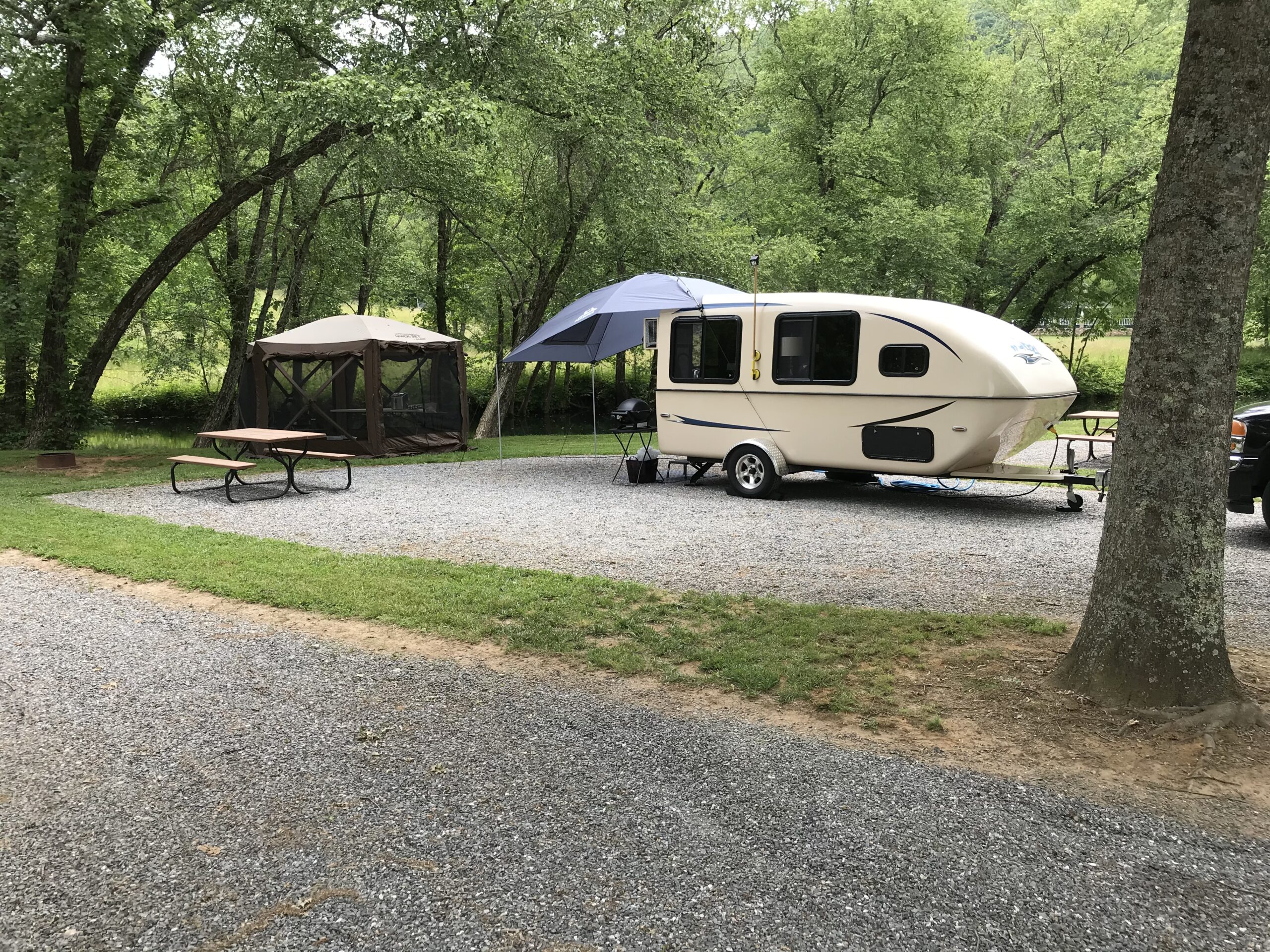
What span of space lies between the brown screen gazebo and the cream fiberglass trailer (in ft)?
20.4

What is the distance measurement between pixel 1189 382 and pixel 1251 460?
5228mm

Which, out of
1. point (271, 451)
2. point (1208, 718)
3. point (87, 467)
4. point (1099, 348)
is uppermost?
point (1099, 348)

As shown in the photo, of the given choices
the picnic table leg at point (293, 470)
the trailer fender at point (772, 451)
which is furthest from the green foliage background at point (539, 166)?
the trailer fender at point (772, 451)

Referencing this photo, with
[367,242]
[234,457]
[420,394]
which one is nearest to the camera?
[234,457]

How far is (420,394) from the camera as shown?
670 inches

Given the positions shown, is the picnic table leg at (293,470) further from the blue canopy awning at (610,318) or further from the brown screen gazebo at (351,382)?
the brown screen gazebo at (351,382)

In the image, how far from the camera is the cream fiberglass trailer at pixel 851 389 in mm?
9375

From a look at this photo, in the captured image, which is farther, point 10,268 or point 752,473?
point 10,268

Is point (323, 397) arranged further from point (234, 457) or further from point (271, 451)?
point (271, 451)

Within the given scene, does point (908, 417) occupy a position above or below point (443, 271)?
below

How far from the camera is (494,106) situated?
1126 centimetres

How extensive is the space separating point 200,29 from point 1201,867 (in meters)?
16.6

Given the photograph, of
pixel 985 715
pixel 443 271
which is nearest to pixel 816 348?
pixel 985 715

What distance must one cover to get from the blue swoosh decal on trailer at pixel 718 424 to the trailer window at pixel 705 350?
49 cm
